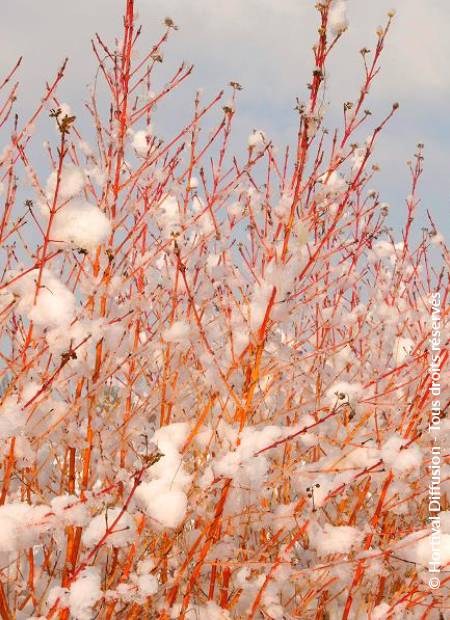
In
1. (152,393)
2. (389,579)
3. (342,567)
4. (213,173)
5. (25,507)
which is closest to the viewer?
(25,507)

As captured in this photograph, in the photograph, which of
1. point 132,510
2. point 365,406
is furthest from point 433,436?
point 132,510

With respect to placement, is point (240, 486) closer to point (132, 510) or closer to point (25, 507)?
point (132, 510)

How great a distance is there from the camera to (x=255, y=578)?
235cm

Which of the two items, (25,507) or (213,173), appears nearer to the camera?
(25,507)

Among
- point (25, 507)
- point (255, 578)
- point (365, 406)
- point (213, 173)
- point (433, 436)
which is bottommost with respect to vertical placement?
point (255, 578)

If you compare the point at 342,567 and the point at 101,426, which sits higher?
the point at 101,426

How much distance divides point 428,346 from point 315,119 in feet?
2.73

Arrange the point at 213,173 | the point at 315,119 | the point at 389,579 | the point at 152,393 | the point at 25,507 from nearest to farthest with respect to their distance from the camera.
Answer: the point at 25,507 < the point at 315,119 < the point at 152,393 < the point at 213,173 < the point at 389,579

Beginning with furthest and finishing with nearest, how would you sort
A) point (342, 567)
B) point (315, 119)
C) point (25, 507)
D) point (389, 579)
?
point (389, 579) → point (342, 567) → point (315, 119) → point (25, 507)

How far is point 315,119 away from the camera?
1827mm

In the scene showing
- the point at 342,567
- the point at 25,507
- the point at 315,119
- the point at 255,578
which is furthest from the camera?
the point at 255,578

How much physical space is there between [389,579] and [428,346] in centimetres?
135

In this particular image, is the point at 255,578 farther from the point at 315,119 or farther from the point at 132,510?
the point at 315,119

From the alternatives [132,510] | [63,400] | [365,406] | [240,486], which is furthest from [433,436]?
[63,400]
